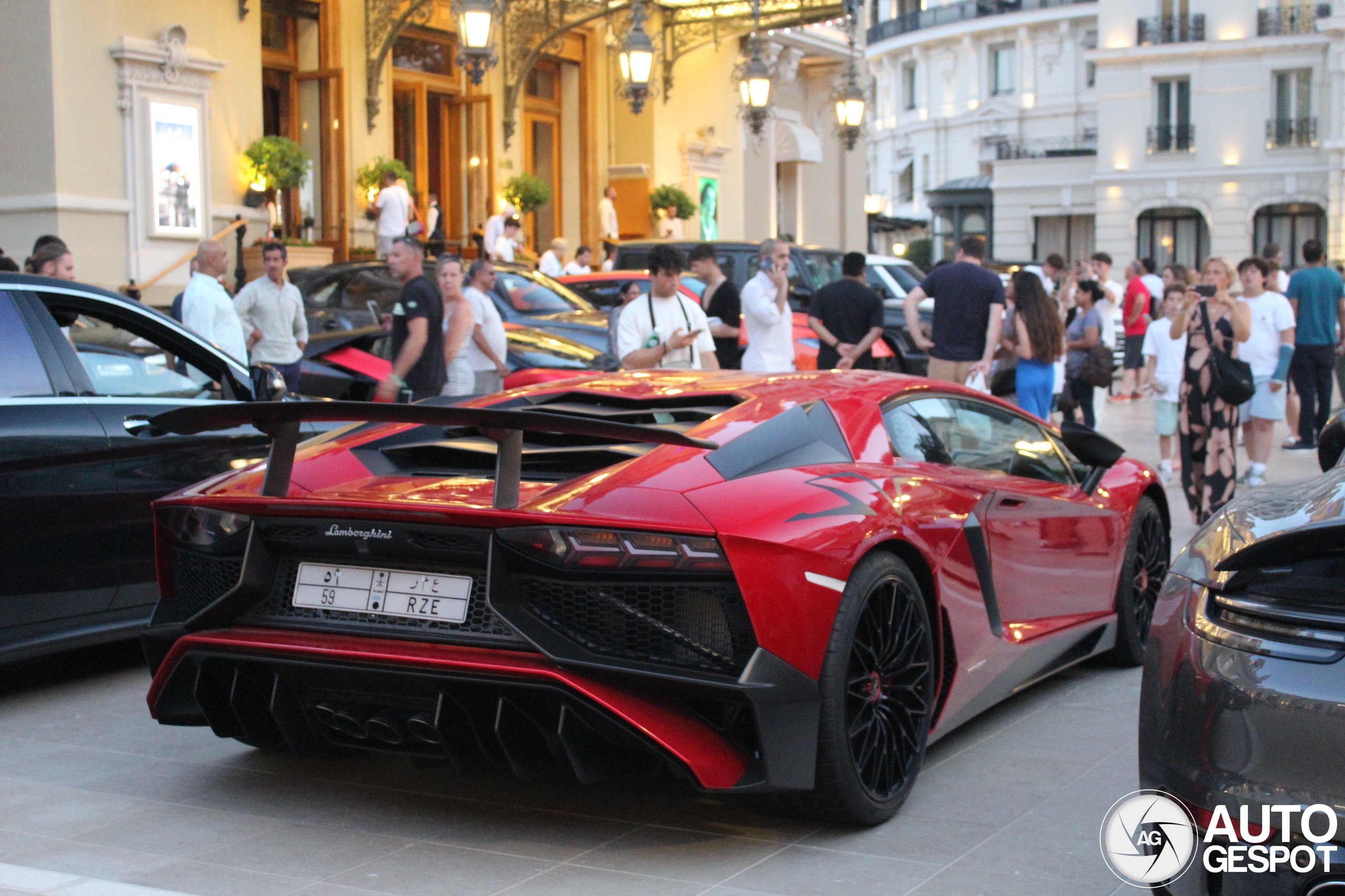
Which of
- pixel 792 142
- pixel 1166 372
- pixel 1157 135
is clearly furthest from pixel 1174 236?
pixel 1166 372

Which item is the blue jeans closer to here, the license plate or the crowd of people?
the crowd of people

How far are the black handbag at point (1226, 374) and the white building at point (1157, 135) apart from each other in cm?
4512

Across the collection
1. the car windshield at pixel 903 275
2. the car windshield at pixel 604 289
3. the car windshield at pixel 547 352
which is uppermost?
the car windshield at pixel 903 275

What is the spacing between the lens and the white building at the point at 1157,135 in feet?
169

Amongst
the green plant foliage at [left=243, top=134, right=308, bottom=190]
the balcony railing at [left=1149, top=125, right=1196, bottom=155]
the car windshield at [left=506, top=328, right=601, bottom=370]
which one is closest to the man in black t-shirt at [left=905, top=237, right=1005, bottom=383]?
the car windshield at [left=506, top=328, right=601, bottom=370]

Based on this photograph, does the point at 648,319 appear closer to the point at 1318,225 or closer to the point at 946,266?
the point at 946,266

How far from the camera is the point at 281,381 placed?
6.52 meters

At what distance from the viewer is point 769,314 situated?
10523 mm

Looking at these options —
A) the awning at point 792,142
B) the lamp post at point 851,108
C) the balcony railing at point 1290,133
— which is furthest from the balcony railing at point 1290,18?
the lamp post at point 851,108

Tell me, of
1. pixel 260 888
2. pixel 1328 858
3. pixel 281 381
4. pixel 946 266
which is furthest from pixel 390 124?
pixel 1328 858

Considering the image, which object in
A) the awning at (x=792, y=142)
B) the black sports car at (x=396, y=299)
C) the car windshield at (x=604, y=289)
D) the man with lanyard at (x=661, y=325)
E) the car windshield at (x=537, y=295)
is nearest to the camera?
the man with lanyard at (x=661, y=325)

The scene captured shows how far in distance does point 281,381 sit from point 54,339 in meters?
0.99

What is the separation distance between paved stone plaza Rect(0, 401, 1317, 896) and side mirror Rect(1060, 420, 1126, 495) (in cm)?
95

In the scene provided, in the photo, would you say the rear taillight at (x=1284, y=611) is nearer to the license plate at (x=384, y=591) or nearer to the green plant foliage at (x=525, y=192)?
the license plate at (x=384, y=591)
